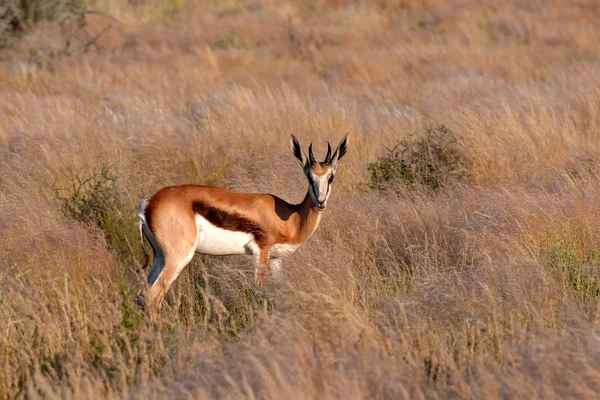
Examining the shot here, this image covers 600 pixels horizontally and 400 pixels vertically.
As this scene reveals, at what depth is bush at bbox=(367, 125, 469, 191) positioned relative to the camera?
899 centimetres

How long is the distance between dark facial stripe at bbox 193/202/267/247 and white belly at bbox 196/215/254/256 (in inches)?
1.1

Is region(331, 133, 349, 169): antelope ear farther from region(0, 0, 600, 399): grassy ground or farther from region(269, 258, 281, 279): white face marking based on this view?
region(269, 258, 281, 279): white face marking

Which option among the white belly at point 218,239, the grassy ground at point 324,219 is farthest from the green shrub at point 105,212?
the white belly at point 218,239

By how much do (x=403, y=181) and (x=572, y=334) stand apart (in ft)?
13.3

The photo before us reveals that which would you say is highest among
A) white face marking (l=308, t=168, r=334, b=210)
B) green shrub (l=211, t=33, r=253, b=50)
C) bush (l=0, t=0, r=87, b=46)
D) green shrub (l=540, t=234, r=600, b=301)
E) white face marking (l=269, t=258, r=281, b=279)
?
bush (l=0, t=0, r=87, b=46)

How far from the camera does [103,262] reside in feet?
23.5

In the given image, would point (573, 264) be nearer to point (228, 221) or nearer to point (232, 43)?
point (228, 221)

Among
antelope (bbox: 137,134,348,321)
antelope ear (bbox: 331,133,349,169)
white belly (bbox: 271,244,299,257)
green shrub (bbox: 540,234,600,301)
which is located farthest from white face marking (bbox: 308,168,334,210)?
green shrub (bbox: 540,234,600,301)

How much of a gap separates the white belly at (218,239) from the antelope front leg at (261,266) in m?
0.14

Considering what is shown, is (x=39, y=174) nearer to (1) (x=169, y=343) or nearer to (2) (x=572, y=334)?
(1) (x=169, y=343)

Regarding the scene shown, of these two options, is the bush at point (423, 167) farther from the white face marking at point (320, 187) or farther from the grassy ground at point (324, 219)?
the white face marking at point (320, 187)

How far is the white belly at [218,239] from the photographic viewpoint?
6.41 m

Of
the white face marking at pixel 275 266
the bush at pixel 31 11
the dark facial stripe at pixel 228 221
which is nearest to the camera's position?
the dark facial stripe at pixel 228 221

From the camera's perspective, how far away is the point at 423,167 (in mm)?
9203
